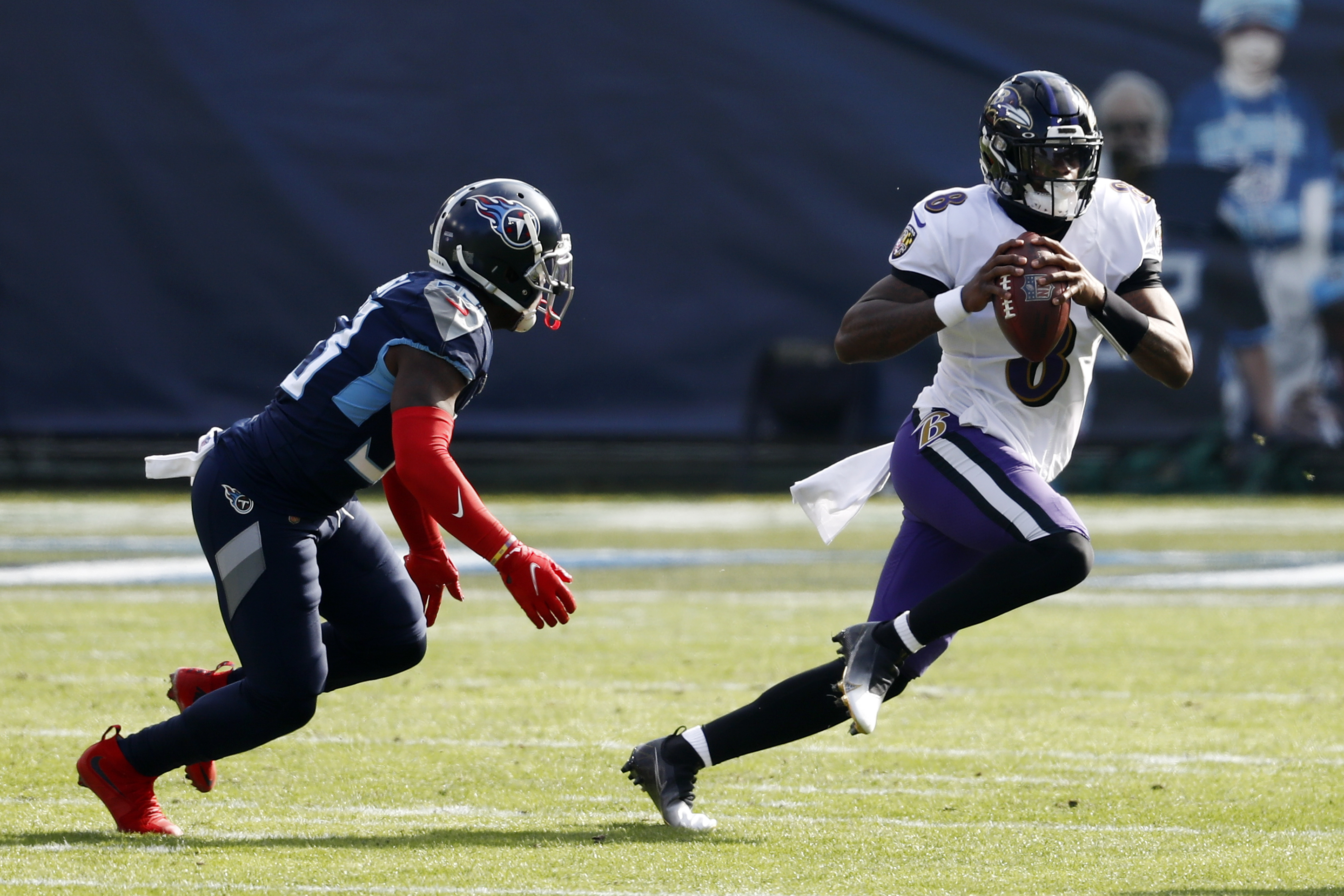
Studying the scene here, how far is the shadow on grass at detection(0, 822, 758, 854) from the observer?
140 inches

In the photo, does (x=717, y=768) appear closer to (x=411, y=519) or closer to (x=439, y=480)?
(x=411, y=519)

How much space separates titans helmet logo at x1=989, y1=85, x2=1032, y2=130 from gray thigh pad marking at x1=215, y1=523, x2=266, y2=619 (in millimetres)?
1774

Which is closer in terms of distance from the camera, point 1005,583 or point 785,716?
point 1005,583

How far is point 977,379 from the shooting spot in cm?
386

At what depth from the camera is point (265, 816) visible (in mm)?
3836

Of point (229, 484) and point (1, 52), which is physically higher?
point (229, 484)

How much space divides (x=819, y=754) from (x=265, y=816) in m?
1.49

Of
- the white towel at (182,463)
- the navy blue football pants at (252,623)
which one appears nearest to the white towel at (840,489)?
the navy blue football pants at (252,623)

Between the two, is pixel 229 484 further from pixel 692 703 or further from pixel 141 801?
pixel 692 703

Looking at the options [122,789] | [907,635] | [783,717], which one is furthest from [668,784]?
[122,789]

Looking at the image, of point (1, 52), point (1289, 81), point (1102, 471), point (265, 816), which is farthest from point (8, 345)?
point (265, 816)

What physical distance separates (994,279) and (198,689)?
1929 mm

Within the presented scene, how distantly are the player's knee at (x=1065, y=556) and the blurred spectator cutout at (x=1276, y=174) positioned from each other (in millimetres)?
9891

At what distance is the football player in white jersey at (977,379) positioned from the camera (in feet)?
11.9
